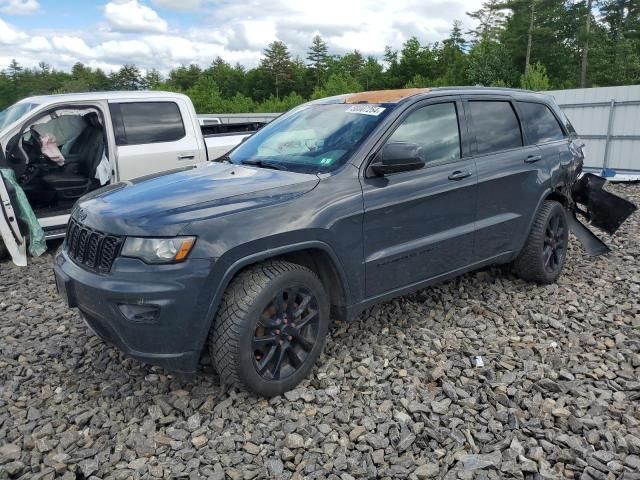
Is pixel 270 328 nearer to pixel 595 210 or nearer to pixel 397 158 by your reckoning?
pixel 397 158

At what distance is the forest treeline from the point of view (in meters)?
45.1

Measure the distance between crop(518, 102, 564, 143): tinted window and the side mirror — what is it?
73.5 inches

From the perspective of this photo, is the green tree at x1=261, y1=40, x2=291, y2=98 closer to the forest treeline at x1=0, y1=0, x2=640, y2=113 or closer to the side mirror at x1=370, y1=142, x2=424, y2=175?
the forest treeline at x1=0, y1=0, x2=640, y2=113

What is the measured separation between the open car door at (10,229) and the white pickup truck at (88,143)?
310 millimetres

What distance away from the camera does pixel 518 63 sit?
52031 millimetres

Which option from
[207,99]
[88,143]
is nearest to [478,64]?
[207,99]

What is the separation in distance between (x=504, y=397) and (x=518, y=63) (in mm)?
54947

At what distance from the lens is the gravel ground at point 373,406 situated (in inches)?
107

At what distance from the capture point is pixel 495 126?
4.51m

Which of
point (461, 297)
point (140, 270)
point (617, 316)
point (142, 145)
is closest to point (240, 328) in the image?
point (140, 270)

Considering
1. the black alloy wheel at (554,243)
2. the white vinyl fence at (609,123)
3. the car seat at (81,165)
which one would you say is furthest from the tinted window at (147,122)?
the white vinyl fence at (609,123)

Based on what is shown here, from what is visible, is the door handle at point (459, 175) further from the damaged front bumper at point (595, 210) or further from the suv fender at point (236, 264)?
the damaged front bumper at point (595, 210)

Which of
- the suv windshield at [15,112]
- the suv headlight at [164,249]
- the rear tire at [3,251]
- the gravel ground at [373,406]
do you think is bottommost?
the gravel ground at [373,406]

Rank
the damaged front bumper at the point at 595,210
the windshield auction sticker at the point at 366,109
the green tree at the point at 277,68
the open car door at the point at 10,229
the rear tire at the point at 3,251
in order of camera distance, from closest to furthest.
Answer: the windshield auction sticker at the point at 366,109, the damaged front bumper at the point at 595,210, the open car door at the point at 10,229, the rear tire at the point at 3,251, the green tree at the point at 277,68
